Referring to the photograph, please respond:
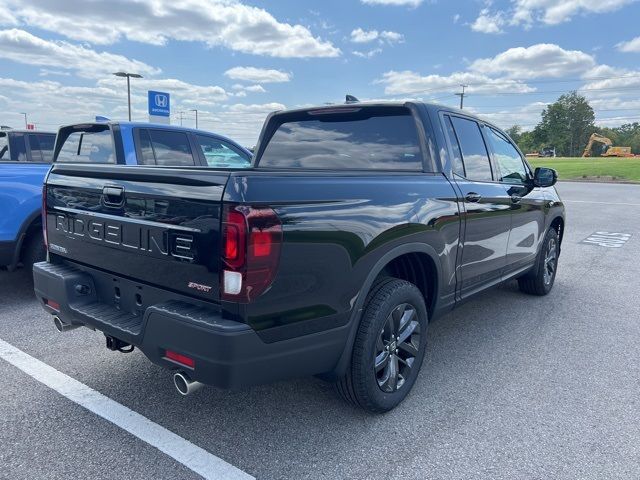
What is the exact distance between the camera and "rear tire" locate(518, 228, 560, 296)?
5.34m

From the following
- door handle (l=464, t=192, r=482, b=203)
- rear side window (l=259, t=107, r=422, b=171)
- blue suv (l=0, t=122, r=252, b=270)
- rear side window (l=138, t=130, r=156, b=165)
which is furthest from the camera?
rear side window (l=138, t=130, r=156, b=165)

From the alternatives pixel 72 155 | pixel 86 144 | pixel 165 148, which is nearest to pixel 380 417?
pixel 165 148

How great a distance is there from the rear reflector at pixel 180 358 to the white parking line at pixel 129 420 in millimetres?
586

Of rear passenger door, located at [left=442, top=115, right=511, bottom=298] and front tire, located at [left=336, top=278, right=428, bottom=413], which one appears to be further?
rear passenger door, located at [left=442, top=115, right=511, bottom=298]

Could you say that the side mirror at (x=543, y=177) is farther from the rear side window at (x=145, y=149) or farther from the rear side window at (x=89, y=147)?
the rear side window at (x=89, y=147)

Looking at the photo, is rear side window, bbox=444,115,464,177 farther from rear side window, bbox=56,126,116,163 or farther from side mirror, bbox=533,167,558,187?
rear side window, bbox=56,126,116,163

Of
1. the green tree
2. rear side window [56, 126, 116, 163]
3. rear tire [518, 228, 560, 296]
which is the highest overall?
the green tree

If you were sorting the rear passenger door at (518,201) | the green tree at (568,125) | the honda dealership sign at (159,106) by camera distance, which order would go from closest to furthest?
the rear passenger door at (518,201) < the honda dealership sign at (159,106) < the green tree at (568,125)

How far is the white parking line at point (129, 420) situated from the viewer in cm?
246

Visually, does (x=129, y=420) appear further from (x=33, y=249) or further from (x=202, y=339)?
(x=33, y=249)

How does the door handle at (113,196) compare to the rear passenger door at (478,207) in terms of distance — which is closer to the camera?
the door handle at (113,196)

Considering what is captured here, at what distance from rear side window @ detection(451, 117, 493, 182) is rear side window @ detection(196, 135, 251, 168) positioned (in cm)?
308

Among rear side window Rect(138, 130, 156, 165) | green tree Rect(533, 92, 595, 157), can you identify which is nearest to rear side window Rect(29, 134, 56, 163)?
rear side window Rect(138, 130, 156, 165)

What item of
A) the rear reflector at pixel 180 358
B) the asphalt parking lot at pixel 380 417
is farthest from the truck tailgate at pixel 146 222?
the asphalt parking lot at pixel 380 417
